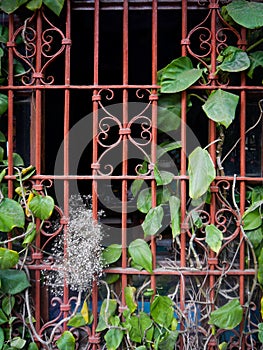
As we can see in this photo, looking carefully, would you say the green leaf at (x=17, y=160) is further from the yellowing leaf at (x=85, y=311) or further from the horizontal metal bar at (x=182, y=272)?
the yellowing leaf at (x=85, y=311)

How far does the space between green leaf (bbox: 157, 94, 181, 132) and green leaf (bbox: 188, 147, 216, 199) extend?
0.18m

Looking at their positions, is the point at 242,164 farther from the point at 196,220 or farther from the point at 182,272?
the point at 182,272

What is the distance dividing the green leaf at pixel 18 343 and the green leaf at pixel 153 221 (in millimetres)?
723

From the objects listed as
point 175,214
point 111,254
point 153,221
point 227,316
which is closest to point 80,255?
point 111,254

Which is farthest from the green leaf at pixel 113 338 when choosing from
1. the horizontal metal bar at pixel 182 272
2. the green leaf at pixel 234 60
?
the green leaf at pixel 234 60

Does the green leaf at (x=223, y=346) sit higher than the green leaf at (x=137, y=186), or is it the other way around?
the green leaf at (x=137, y=186)

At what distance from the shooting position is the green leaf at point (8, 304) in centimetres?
189

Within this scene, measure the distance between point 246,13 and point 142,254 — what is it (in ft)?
3.68

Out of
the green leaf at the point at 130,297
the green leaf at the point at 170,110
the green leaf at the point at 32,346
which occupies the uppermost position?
the green leaf at the point at 170,110

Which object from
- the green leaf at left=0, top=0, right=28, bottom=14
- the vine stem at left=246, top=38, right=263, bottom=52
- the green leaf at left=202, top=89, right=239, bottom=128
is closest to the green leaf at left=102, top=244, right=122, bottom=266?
the green leaf at left=202, top=89, right=239, bottom=128

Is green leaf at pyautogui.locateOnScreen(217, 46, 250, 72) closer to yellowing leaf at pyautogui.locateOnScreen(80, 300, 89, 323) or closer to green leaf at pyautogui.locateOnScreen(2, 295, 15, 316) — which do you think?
Result: yellowing leaf at pyautogui.locateOnScreen(80, 300, 89, 323)

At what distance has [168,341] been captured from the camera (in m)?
1.83

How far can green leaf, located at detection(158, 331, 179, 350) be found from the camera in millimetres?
1832

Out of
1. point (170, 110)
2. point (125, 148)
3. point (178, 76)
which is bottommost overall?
point (125, 148)
